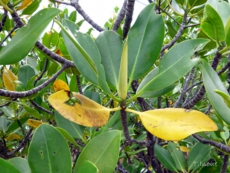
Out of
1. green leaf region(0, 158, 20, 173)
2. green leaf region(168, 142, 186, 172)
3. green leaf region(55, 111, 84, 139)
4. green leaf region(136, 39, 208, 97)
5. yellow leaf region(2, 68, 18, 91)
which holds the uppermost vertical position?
green leaf region(136, 39, 208, 97)

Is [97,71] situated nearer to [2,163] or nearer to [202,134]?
[2,163]

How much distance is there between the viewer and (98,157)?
476mm

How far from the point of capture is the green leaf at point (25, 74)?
2.90 feet

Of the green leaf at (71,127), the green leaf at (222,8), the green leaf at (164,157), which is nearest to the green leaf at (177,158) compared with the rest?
the green leaf at (164,157)

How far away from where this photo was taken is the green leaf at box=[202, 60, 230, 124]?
53 cm

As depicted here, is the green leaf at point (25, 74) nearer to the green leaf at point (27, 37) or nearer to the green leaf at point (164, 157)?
the green leaf at point (27, 37)

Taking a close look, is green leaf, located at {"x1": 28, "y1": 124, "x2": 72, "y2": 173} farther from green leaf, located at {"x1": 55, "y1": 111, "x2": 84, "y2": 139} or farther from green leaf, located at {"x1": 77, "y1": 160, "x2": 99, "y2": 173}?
green leaf, located at {"x1": 55, "y1": 111, "x2": 84, "y2": 139}

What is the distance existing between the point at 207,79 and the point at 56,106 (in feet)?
1.00

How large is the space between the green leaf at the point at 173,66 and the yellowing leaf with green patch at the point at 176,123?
66 mm

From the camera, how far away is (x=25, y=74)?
0.89m

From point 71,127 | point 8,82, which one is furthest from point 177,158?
point 8,82

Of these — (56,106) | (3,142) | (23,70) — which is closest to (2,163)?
(56,106)

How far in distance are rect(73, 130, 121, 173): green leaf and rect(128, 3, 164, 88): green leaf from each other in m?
0.16

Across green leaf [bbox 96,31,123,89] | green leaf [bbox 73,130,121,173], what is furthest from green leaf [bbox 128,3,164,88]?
green leaf [bbox 73,130,121,173]
